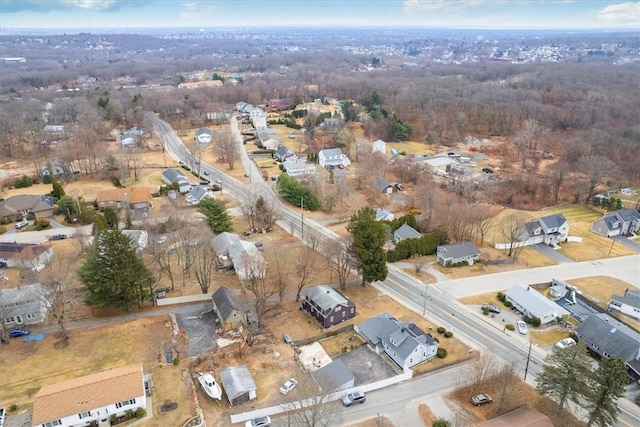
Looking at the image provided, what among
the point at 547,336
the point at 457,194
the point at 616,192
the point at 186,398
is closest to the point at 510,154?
the point at 616,192

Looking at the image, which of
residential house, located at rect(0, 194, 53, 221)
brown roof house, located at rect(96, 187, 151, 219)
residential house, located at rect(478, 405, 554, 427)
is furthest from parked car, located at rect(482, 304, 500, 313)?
residential house, located at rect(0, 194, 53, 221)

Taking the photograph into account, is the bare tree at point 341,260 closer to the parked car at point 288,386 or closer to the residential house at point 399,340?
the residential house at point 399,340

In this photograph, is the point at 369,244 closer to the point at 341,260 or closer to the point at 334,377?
the point at 341,260

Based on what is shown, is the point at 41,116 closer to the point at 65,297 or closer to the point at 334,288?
the point at 65,297

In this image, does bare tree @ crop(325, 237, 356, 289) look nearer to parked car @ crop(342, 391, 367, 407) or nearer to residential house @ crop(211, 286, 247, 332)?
residential house @ crop(211, 286, 247, 332)

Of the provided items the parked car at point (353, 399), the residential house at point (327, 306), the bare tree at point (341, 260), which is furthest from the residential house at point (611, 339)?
the bare tree at point (341, 260)
